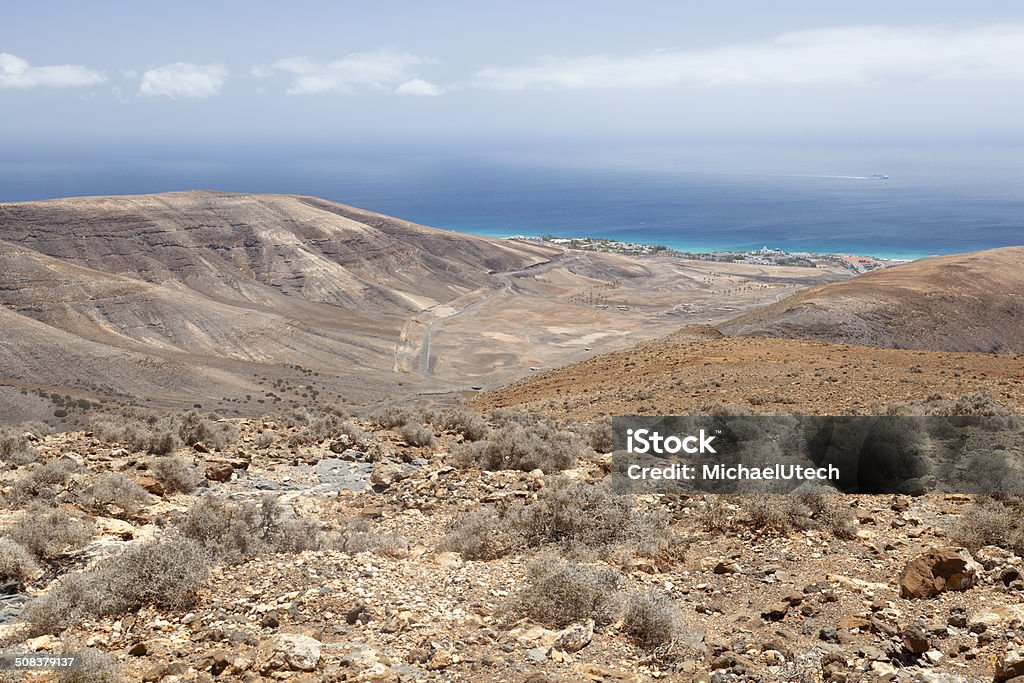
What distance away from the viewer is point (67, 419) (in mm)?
25031

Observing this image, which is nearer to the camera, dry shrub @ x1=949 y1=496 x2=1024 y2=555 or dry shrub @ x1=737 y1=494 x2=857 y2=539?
dry shrub @ x1=949 y1=496 x2=1024 y2=555

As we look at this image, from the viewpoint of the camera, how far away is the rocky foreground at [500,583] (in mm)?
4749

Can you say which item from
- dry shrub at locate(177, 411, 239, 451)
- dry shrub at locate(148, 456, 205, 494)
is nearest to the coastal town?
dry shrub at locate(177, 411, 239, 451)

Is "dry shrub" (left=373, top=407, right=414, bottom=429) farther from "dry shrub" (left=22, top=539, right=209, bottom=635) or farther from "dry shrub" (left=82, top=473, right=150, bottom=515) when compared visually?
"dry shrub" (left=22, top=539, right=209, bottom=635)

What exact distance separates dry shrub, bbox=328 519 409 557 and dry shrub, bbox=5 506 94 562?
2509mm

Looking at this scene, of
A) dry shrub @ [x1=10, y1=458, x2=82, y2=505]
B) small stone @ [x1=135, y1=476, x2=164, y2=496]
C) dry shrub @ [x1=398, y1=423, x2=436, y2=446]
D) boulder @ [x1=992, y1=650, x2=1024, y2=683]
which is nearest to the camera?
boulder @ [x1=992, y1=650, x2=1024, y2=683]

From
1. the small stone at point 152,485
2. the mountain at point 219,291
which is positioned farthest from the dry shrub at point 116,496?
the mountain at point 219,291

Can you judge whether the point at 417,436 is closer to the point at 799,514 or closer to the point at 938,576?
the point at 799,514

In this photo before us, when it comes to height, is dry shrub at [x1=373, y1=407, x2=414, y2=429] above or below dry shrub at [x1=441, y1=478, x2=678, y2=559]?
below

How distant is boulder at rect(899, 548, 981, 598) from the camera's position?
5465 mm

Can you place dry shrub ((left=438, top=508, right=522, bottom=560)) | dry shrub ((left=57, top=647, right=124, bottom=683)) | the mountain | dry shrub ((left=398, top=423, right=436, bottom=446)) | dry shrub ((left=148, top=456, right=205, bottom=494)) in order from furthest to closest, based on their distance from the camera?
1. the mountain
2. dry shrub ((left=398, top=423, right=436, bottom=446))
3. dry shrub ((left=148, top=456, right=205, bottom=494))
4. dry shrub ((left=438, top=508, right=522, bottom=560))
5. dry shrub ((left=57, top=647, right=124, bottom=683))

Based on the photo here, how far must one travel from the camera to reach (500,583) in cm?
618

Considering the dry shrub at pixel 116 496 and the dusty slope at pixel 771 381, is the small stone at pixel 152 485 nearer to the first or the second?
the dry shrub at pixel 116 496

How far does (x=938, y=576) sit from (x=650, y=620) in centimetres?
244
